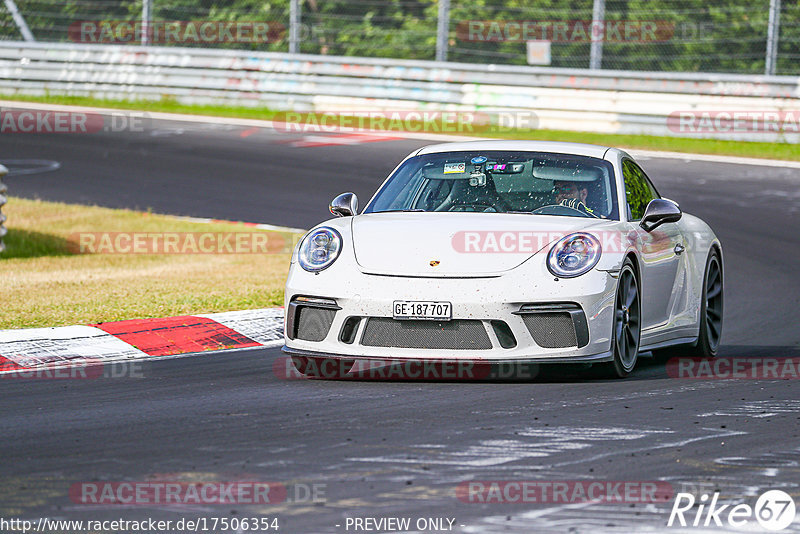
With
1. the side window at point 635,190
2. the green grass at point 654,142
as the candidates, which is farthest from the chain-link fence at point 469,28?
the side window at point 635,190

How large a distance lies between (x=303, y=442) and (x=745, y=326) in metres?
5.71

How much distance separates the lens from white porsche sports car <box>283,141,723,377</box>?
23.6 feet

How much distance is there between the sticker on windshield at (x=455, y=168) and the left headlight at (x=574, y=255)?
1.20m

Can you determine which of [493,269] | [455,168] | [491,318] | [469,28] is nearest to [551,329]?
[491,318]

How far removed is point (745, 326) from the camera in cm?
1055

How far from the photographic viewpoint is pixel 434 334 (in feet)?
23.7

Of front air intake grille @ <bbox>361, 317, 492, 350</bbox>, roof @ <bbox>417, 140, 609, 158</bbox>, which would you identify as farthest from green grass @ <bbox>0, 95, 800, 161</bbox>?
front air intake grille @ <bbox>361, 317, 492, 350</bbox>

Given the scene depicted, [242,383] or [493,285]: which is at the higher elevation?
[493,285]

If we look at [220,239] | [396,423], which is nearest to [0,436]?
A: [396,423]

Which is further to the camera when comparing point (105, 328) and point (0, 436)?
point (105, 328)

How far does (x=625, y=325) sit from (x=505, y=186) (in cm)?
120

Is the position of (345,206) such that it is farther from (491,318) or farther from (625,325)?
(625,325)

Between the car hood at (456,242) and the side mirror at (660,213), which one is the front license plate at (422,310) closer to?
the car hood at (456,242)

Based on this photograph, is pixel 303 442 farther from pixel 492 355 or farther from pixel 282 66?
pixel 282 66
